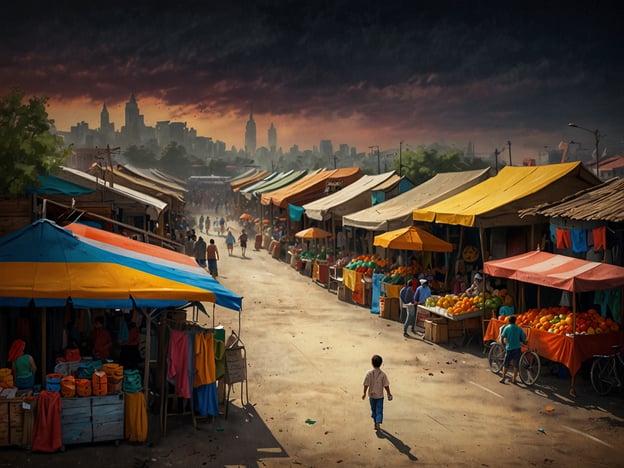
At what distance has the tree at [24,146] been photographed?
1381 cm

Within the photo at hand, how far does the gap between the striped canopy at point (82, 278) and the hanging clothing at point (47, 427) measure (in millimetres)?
1397

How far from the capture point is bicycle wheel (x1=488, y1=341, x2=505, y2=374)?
13.5 metres

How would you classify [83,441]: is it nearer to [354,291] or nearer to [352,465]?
[352,465]

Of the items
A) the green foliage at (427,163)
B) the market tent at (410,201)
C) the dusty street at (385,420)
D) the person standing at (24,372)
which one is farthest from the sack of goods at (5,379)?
the green foliage at (427,163)

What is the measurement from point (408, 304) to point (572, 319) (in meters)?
5.57

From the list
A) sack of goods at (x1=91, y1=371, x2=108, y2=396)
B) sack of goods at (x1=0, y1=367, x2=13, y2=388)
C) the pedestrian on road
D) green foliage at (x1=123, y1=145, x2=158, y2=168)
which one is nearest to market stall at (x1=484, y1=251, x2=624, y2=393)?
the pedestrian on road

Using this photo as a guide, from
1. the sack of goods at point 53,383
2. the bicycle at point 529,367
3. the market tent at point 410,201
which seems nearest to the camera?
the sack of goods at point 53,383

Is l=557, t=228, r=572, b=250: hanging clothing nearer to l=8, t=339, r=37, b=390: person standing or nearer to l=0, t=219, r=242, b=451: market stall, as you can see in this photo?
l=0, t=219, r=242, b=451: market stall

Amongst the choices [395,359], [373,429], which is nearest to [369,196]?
[395,359]

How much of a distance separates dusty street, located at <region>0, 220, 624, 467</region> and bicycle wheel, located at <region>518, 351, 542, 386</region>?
0.58ft

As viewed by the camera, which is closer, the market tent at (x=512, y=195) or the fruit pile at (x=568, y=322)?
the fruit pile at (x=568, y=322)

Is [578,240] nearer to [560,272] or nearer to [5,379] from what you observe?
[560,272]

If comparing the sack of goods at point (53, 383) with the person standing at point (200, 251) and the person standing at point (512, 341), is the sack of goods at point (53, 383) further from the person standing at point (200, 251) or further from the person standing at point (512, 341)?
the person standing at point (200, 251)

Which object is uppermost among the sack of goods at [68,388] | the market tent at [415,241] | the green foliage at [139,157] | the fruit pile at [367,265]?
the green foliage at [139,157]
